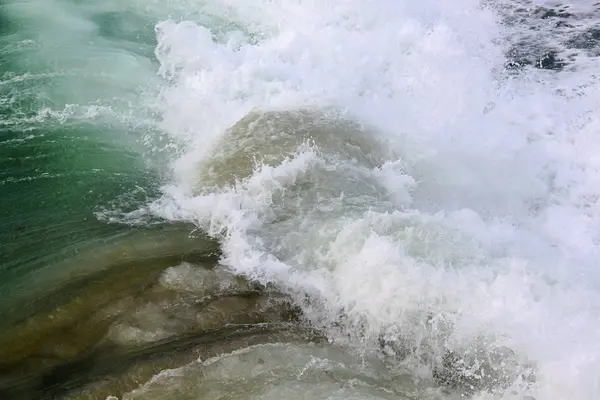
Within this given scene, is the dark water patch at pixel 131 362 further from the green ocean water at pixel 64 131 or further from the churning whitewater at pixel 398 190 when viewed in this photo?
the green ocean water at pixel 64 131

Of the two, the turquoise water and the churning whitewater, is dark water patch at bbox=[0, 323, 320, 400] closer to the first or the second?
the turquoise water

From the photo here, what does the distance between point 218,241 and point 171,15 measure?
269 inches

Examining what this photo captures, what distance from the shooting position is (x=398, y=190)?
6.11 m

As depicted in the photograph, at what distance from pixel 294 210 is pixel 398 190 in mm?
1294

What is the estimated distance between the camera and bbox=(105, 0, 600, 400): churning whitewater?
422 centimetres

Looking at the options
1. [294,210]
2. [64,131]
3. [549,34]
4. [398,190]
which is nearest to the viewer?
[294,210]

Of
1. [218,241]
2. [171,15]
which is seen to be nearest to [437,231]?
[218,241]

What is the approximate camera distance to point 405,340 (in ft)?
14.4

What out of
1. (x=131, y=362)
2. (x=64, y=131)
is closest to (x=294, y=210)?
(x=131, y=362)

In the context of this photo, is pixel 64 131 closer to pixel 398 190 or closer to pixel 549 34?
pixel 398 190

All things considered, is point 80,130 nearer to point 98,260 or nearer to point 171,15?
point 98,260

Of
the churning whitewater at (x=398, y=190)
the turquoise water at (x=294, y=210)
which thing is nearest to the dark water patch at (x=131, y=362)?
the turquoise water at (x=294, y=210)

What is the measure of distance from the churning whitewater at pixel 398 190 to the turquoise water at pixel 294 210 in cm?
3

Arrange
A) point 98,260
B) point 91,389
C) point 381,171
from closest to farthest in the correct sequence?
point 91,389 → point 98,260 → point 381,171
